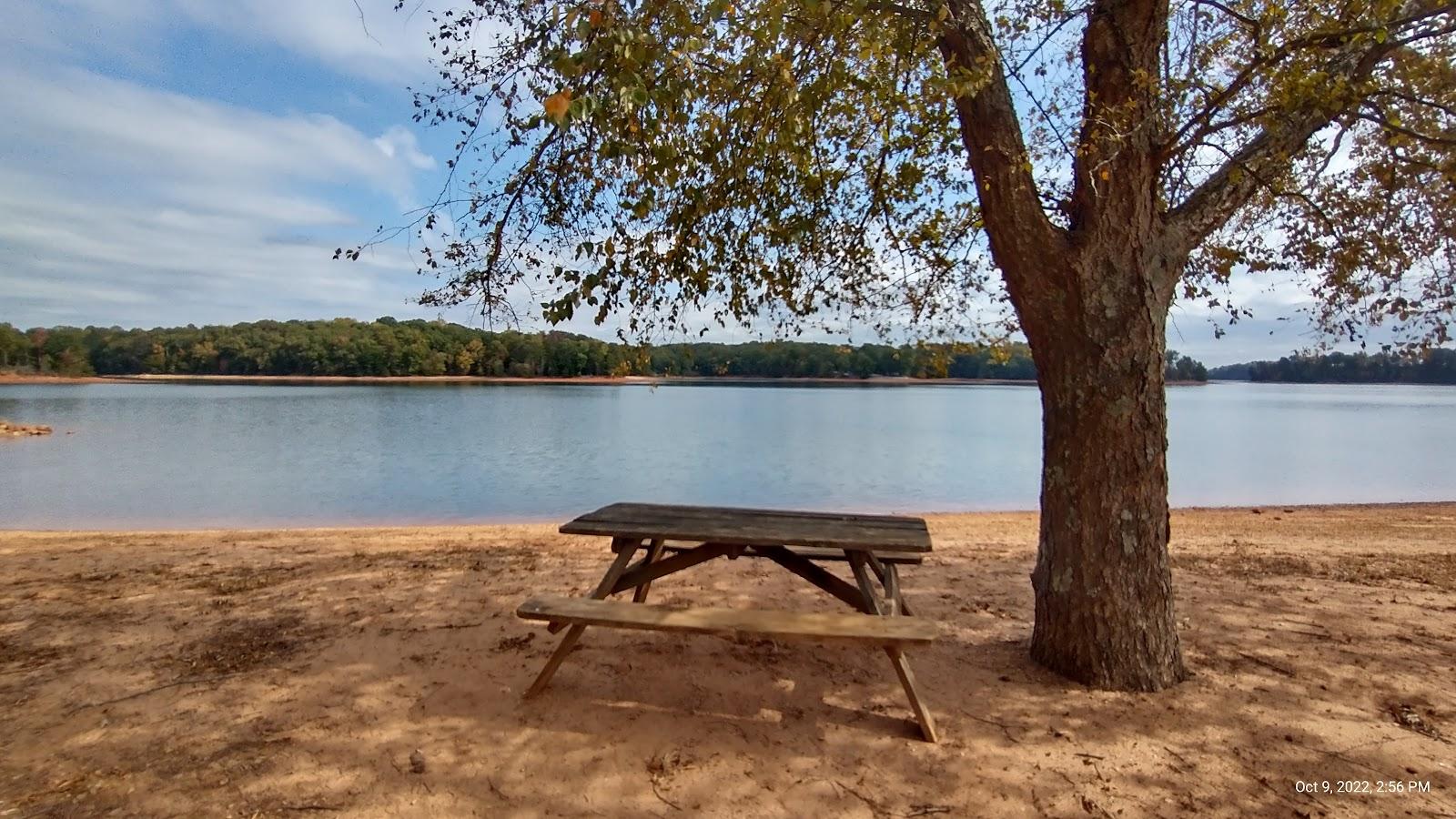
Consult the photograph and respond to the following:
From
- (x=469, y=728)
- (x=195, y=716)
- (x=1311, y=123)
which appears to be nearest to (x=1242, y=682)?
(x=1311, y=123)

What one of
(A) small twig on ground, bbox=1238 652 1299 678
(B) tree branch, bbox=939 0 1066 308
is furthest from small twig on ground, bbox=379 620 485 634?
(A) small twig on ground, bbox=1238 652 1299 678

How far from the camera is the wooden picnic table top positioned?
10.4ft

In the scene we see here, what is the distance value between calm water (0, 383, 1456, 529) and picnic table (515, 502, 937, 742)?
9.63m

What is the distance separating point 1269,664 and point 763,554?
233 cm

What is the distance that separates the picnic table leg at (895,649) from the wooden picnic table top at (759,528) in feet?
0.41

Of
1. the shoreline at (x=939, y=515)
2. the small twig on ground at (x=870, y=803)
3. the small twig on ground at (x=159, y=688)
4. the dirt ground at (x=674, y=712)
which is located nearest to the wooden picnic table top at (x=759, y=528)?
the dirt ground at (x=674, y=712)

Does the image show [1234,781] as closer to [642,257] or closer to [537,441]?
[642,257]

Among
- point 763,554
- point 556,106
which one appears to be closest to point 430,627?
point 763,554

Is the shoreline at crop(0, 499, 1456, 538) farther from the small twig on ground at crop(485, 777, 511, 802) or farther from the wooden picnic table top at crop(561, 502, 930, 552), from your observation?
the small twig on ground at crop(485, 777, 511, 802)

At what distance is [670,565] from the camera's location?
352 cm

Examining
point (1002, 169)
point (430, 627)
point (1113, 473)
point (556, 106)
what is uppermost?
point (1002, 169)

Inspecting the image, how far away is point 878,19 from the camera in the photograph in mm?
3391

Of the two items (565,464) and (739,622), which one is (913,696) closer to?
(739,622)

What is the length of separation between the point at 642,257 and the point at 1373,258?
4.27 m
